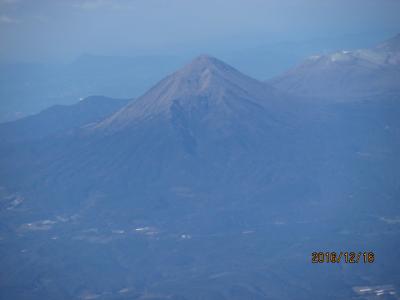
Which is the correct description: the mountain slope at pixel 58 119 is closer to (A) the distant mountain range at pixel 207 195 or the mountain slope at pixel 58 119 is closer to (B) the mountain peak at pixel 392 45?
(A) the distant mountain range at pixel 207 195

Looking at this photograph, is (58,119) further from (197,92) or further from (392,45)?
(392,45)

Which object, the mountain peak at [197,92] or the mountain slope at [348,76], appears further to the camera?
the mountain slope at [348,76]

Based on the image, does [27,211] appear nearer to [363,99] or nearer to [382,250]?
[382,250]

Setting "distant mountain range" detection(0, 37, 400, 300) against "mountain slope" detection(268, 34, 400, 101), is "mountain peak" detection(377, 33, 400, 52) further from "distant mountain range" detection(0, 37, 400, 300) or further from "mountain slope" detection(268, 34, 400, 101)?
"distant mountain range" detection(0, 37, 400, 300)

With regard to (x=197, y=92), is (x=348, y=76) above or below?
below

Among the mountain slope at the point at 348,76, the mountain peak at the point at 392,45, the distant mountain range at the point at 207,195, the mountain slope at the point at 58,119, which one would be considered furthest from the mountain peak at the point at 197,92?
the mountain peak at the point at 392,45

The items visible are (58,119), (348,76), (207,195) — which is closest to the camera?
(207,195)

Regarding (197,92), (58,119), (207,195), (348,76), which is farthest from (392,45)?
(207,195)
